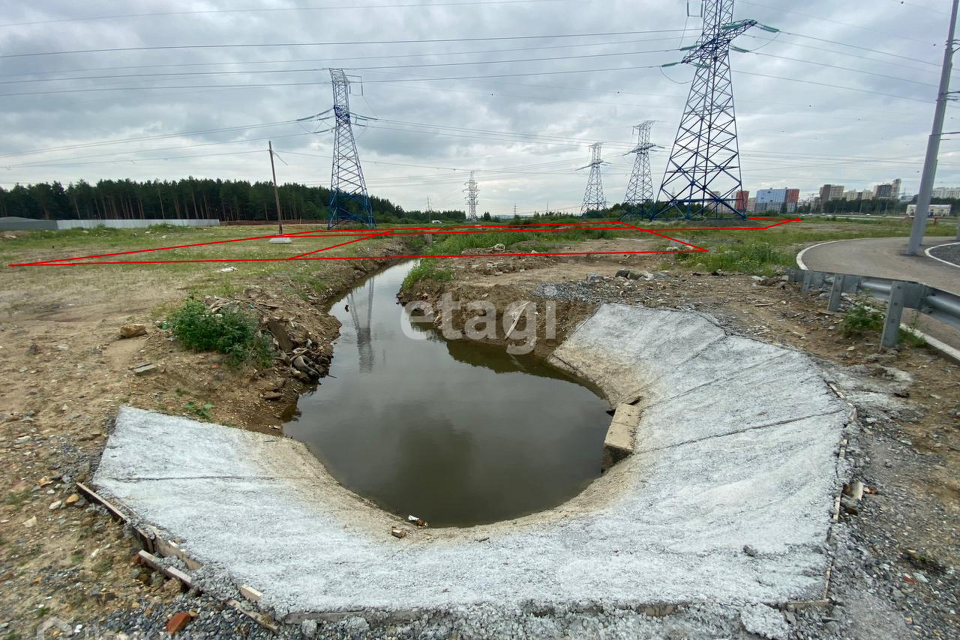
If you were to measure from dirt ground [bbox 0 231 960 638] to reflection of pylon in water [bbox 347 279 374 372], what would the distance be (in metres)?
1.03

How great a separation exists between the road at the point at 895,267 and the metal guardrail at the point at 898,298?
0.97 m

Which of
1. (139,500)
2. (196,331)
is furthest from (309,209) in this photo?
(139,500)

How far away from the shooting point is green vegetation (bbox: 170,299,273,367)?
8.75 m

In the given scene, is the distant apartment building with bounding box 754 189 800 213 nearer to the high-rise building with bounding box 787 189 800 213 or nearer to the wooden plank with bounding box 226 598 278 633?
the high-rise building with bounding box 787 189 800 213

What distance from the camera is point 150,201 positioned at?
7462 centimetres

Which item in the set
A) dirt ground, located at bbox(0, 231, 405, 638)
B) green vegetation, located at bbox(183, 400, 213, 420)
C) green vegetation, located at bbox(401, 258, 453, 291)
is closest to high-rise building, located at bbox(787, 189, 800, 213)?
green vegetation, located at bbox(401, 258, 453, 291)

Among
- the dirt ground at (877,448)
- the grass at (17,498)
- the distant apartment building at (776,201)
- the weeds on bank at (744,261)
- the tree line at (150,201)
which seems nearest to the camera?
the dirt ground at (877,448)

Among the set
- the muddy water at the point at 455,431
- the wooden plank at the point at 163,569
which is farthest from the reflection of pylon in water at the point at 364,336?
the wooden plank at the point at 163,569

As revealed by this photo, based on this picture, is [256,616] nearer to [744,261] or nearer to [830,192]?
[744,261]

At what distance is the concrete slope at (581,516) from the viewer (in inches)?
124

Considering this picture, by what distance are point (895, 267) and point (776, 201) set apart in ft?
313

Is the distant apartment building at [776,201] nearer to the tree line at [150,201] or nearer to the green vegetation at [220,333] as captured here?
the tree line at [150,201]

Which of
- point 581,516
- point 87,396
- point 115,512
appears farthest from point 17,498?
point 581,516

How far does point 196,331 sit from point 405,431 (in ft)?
16.5
